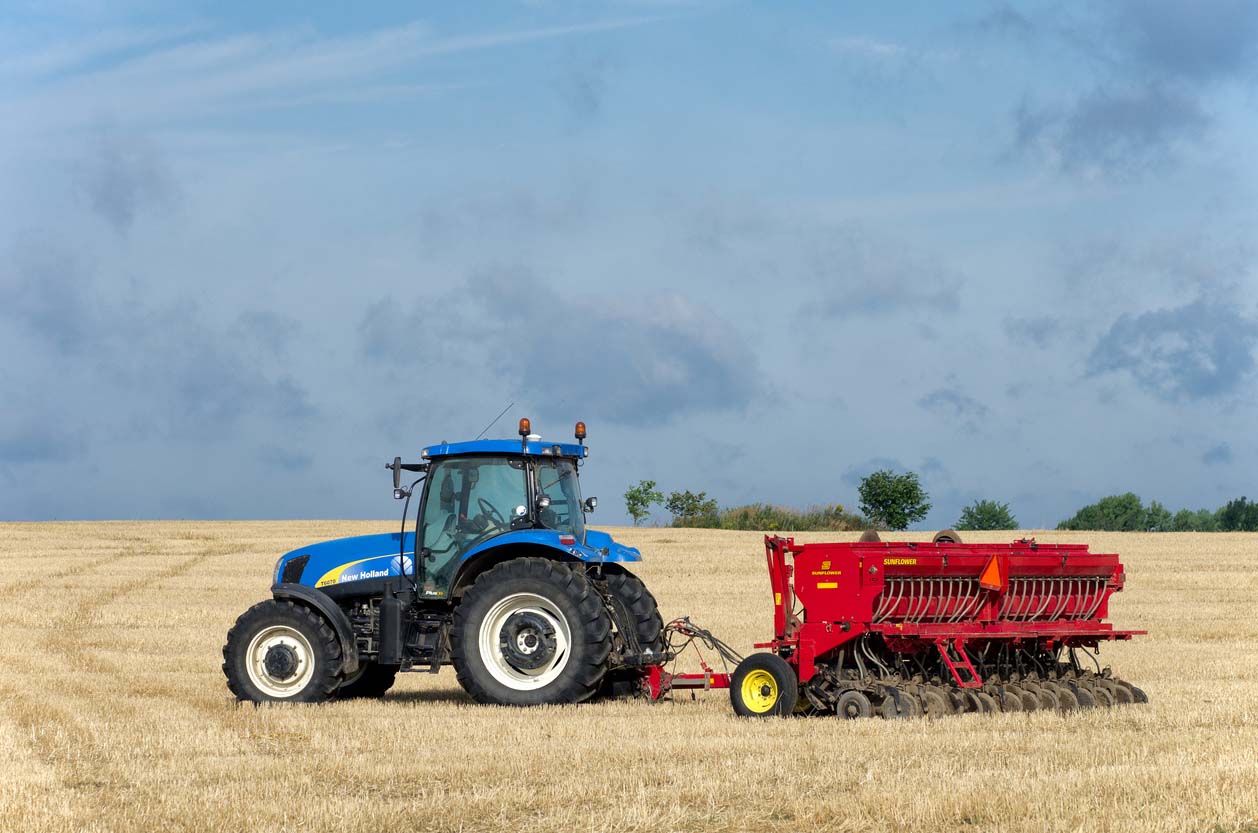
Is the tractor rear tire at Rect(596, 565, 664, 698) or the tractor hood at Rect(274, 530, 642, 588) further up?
the tractor hood at Rect(274, 530, 642, 588)

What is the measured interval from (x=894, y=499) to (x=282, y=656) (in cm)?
4668

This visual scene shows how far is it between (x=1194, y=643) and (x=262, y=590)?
50.2 ft

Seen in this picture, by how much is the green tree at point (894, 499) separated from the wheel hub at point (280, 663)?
46033 millimetres

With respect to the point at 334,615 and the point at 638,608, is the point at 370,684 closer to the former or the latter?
the point at 334,615

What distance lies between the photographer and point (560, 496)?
13.0 m

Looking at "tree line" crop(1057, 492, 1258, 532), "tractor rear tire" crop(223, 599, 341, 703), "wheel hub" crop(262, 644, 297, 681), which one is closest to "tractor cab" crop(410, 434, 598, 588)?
"tractor rear tire" crop(223, 599, 341, 703)

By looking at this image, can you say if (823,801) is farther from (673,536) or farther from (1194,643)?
(673,536)

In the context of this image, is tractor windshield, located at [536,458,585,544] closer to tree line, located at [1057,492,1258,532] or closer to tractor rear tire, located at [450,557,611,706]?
tractor rear tire, located at [450,557,611,706]

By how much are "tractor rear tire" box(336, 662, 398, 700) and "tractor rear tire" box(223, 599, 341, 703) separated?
56 centimetres

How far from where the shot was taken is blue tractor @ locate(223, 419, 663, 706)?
40.5ft

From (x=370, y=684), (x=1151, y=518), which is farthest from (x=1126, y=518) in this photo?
(x=370, y=684)

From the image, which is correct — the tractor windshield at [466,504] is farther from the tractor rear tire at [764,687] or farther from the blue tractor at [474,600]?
the tractor rear tire at [764,687]

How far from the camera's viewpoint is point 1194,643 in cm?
1892

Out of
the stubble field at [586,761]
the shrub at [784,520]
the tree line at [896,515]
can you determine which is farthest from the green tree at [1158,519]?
the stubble field at [586,761]
